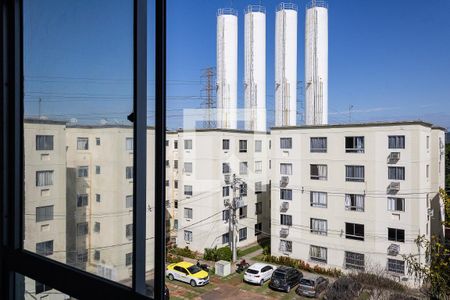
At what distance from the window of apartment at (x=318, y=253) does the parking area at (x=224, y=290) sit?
0.53 ft

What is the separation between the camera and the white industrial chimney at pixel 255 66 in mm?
1375

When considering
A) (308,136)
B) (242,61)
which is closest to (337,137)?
(308,136)

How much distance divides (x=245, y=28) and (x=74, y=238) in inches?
42.1

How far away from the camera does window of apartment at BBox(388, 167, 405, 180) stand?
1009mm

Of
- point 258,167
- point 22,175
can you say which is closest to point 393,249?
point 258,167

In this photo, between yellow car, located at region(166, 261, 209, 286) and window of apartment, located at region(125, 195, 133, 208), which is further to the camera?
yellow car, located at region(166, 261, 209, 286)

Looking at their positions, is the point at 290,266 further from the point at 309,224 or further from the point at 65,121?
the point at 65,121

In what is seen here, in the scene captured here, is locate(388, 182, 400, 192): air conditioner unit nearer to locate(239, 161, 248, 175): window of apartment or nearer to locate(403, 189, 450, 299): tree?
locate(403, 189, 450, 299): tree

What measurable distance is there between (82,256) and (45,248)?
28 centimetres

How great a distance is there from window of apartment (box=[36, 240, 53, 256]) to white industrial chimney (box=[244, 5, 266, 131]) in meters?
1.01

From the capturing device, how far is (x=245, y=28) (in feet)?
4.75

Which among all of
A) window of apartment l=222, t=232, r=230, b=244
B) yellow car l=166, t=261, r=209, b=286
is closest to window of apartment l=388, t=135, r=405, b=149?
window of apartment l=222, t=232, r=230, b=244

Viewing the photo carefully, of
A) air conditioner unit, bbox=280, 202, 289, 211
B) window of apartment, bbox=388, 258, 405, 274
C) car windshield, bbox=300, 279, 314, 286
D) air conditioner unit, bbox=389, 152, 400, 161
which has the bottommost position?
car windshield, bbox=300, 279, 314, 286

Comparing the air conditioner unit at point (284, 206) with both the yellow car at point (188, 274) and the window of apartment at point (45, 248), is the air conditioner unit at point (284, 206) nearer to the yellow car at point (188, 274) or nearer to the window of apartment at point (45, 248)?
the yellow car at point (188, 274)
